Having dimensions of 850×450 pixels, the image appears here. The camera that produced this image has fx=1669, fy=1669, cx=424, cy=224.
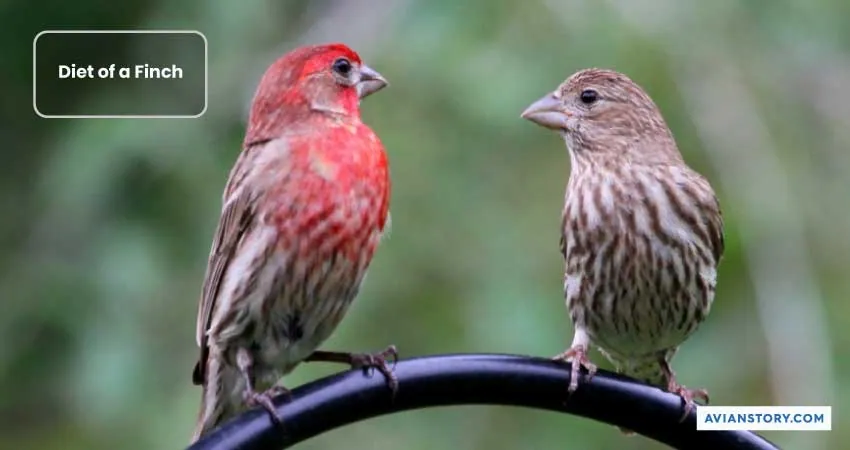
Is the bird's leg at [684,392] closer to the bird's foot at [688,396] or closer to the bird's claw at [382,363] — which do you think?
the bird's foot at [688,396]

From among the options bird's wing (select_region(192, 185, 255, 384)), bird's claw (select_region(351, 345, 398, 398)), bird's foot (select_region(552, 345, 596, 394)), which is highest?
bird's wing (select_region(192, 185, 255, 384))

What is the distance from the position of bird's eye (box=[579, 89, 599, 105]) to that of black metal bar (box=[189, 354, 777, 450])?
76 centimetres

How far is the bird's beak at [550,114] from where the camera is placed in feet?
9.55

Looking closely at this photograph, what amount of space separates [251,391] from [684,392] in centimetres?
69

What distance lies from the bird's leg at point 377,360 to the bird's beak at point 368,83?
44 centimetres

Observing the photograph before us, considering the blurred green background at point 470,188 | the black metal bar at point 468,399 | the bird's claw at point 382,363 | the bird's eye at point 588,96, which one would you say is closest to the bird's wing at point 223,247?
the bird's claw at point 382,363

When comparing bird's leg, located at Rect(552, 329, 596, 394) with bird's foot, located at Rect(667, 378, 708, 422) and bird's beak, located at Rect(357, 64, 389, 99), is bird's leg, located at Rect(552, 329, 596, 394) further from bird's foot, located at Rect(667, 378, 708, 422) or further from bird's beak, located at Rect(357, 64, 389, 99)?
bird's beak, located at Rect(357, 64, 389, 99)

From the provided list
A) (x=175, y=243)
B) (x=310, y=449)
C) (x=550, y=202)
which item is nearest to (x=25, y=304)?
(x=175, y=243)

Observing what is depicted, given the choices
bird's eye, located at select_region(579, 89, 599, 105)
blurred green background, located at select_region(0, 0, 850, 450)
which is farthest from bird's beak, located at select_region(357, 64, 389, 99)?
blurred green background, located at select_region(0, 0, 850, 450)

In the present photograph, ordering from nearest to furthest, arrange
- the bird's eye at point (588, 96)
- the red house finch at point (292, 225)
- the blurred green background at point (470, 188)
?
the red house finch at point (292, 225) < the bird's eye at point (588, 96) < the blurred green background at point (470, 188)

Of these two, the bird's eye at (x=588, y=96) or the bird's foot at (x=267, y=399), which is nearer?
the bird's foot at (x=267, y=399)

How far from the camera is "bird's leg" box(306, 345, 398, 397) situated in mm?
2291

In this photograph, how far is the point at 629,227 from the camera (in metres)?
2.95

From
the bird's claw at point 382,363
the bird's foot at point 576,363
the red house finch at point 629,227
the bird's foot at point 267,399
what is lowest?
the bird's foot at point 267,399
